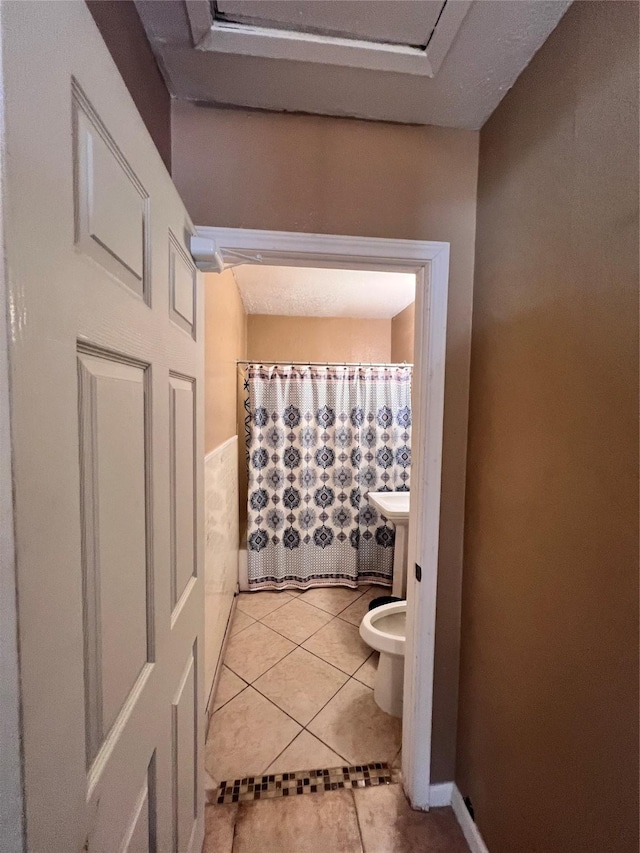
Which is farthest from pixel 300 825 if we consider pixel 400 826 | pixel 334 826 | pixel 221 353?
pixel 221 353

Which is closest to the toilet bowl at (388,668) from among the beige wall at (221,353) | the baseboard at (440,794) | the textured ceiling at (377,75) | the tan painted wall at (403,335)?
the baseboard at (440,794)

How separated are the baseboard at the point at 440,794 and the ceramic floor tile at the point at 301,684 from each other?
0.57m

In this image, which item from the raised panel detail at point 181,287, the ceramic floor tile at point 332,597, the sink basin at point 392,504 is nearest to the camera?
the raised panel detail at point 181,287

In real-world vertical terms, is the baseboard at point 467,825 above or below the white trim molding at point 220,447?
below

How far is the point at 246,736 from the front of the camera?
4.88ft

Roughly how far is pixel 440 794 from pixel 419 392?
142 cm

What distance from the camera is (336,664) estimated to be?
1901 millimetres

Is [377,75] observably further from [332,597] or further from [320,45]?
[332,597]

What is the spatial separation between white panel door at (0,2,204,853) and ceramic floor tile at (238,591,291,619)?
1.60 metres

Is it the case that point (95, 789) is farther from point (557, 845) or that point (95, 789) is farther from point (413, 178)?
point (413, 178)

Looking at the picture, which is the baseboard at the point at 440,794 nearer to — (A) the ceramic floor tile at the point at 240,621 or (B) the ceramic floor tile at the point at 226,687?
(B) the ceramic floor tile at the point at 226,687

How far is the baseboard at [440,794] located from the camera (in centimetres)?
121

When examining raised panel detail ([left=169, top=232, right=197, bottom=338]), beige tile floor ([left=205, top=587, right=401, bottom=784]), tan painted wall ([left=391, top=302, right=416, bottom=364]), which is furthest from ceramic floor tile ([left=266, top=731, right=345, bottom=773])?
tan painted wall ([left=391, top=302, right=416, bottom=364])

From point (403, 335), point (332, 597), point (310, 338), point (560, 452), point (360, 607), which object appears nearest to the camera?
point (560, 452)
